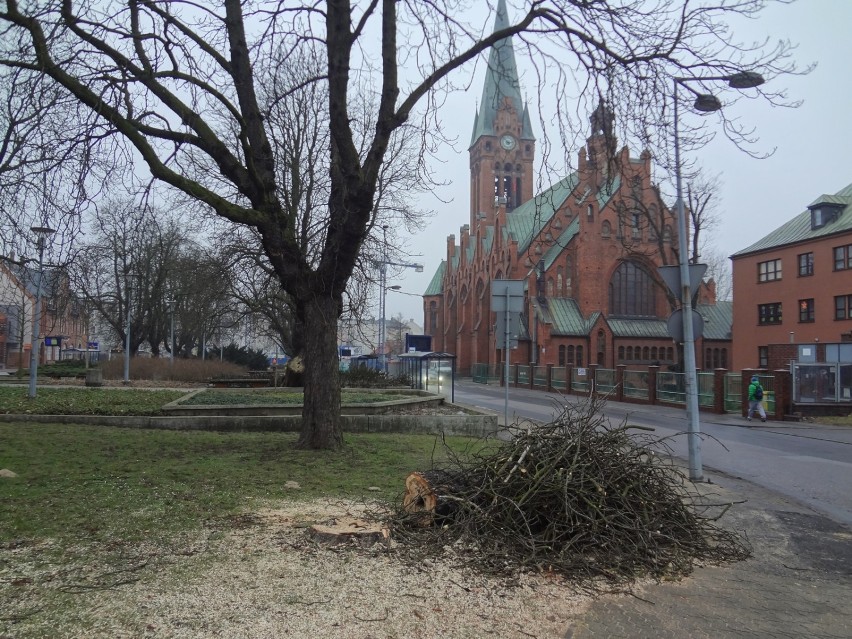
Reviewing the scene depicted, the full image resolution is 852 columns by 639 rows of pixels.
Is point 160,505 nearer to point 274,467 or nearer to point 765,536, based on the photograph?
point 274,467

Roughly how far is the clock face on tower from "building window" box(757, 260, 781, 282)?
117 feet

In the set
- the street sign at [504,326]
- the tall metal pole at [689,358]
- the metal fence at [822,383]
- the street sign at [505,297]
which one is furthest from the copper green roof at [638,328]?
the tall metal pole at [689,358]

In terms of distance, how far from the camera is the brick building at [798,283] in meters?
36.3

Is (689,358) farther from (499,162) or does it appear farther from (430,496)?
(499,162)

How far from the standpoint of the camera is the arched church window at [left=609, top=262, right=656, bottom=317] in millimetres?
57031

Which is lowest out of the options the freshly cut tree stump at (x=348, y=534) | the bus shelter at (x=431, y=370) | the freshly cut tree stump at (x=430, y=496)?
the freshly cut tree stump at (x=348, y=534)

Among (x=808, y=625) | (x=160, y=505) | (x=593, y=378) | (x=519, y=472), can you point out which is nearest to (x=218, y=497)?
(x=160, y=505)

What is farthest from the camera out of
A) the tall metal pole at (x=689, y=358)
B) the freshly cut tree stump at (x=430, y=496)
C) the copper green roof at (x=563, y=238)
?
the copper green roof at (x=563, y=238)

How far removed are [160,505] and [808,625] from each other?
5.39 m

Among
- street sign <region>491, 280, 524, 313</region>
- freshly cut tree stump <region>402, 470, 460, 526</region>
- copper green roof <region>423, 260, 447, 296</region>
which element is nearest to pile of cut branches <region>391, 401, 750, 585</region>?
freshly cut tree stump <region>402, 470, 460, 526</region>

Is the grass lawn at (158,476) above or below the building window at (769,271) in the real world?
below

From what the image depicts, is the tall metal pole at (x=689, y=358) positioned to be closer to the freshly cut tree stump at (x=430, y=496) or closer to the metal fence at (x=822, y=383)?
the freshly cut tree stump at (x=430, y=496)

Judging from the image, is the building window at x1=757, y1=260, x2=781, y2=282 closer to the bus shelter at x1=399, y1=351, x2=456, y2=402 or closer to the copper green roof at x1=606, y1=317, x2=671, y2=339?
the copper green roof at x1=606, y1=317, x2=671, y2=339

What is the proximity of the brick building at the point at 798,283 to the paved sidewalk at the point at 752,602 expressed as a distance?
3057cm
